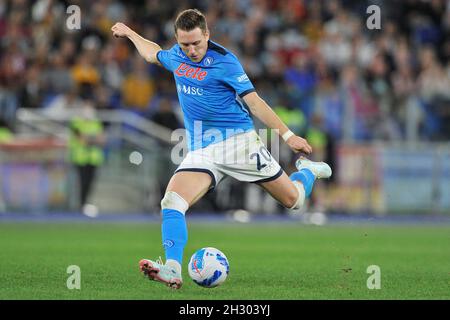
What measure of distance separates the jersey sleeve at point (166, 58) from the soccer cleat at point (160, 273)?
78.6 inches

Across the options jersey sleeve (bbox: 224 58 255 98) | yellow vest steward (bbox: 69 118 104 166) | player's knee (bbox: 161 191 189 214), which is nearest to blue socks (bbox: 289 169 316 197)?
jersey sleeve (bbox: 224 58 255 98)

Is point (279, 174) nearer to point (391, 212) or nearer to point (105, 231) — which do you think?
point (105, 231)

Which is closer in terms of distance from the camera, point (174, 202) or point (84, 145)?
point (174, 202)

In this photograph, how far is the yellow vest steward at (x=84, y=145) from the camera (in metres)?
20.6

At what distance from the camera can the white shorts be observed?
9.49 meters

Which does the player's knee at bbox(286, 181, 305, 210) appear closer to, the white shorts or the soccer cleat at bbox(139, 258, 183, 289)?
the white shorts

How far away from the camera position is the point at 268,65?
22.6 metres

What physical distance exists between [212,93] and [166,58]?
716 mm

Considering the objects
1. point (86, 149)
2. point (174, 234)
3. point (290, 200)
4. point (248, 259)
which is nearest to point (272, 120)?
point (290, 200)

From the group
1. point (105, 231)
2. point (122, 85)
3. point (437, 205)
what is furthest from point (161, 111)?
point (437, 205)

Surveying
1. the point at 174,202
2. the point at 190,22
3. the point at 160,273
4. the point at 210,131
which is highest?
the point at 190,22

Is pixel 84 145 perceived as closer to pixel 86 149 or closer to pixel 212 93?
pixel 86 149

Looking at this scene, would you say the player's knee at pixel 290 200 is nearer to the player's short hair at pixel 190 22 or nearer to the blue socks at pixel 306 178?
the blue socks at pixel 306 178

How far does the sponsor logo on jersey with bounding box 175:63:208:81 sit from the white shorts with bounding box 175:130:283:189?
637 millimetres
